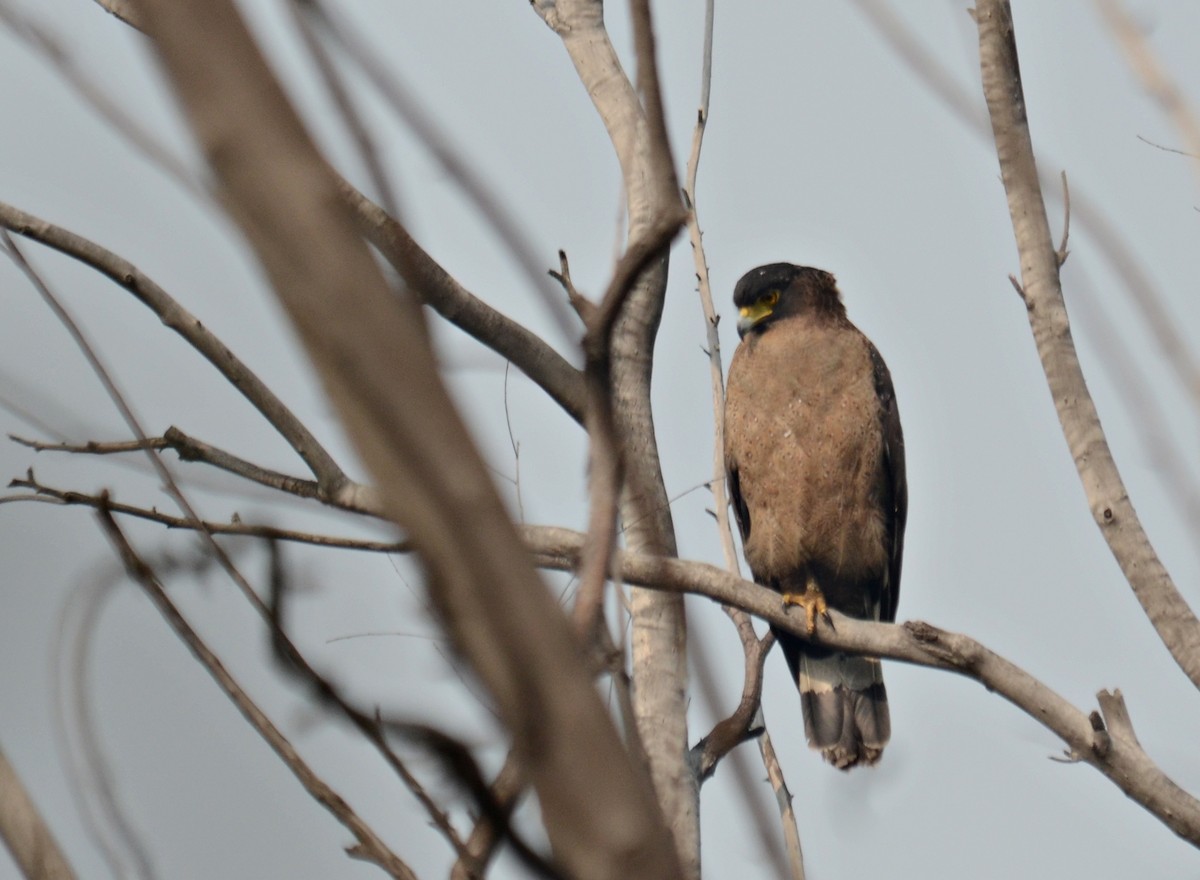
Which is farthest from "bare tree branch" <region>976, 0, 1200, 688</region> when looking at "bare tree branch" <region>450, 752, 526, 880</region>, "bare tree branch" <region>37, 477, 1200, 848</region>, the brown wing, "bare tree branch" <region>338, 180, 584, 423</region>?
"bare tree branch" <region>450, 752, 526, 880</region>

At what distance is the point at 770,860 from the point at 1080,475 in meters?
2.61

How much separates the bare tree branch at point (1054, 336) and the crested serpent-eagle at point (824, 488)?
2255 mm

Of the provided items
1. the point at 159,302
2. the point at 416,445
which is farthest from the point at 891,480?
the point at 416,445

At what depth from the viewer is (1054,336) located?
3.28 m

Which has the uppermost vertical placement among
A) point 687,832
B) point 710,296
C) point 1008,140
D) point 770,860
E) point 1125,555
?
point 710,296

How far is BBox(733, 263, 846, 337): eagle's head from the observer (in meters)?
6.06

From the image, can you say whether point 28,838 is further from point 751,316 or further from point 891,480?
point 751,316

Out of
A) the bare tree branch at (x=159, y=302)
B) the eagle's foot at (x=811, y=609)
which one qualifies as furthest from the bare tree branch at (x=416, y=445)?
the eagle's foot at (x=811, y=609)

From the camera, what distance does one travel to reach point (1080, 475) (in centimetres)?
322

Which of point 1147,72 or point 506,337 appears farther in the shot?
point 506,337

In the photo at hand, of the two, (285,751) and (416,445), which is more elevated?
(285,751)

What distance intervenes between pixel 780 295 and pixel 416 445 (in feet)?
18.5

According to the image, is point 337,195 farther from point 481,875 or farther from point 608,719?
point 481,875

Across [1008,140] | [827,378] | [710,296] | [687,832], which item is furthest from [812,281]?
[687,832]
